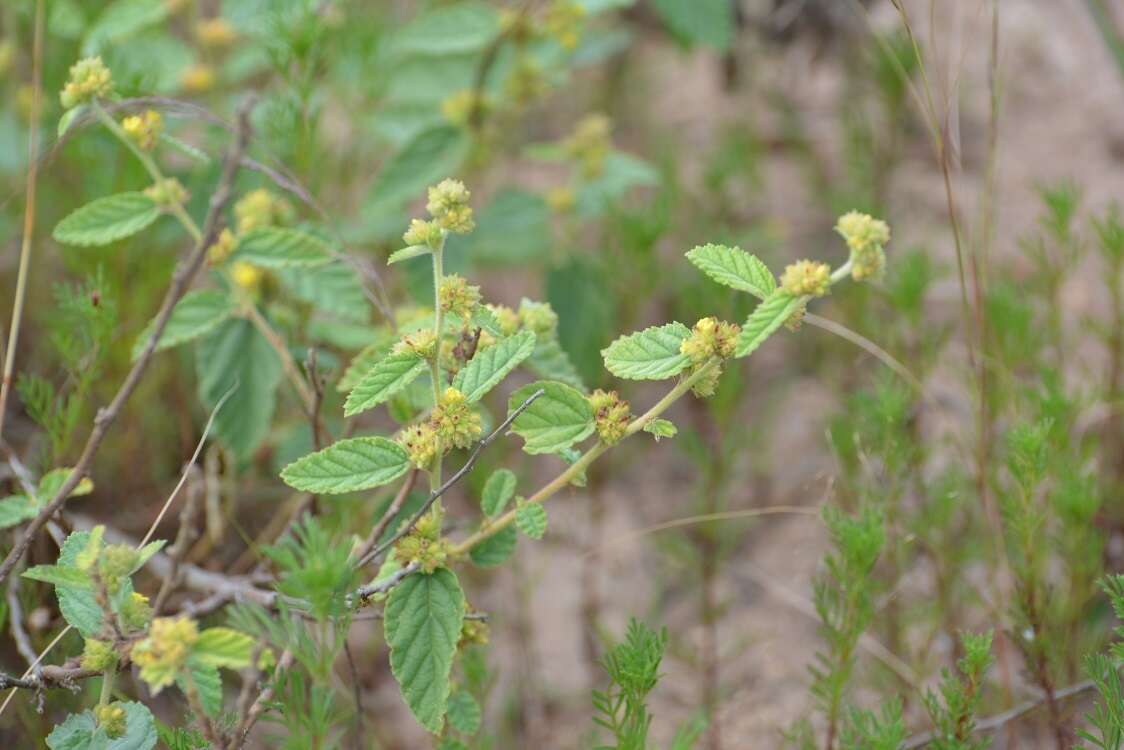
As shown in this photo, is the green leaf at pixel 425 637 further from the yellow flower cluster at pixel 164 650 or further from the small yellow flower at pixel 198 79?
the small yellow flower at pixel 198 79

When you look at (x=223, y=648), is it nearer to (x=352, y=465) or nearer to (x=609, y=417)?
(x=352, y=465)

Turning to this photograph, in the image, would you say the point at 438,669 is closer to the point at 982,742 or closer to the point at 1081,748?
the point at 982,742

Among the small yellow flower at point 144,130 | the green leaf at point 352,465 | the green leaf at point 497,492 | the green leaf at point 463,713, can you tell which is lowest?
the green leaf at point 463,713

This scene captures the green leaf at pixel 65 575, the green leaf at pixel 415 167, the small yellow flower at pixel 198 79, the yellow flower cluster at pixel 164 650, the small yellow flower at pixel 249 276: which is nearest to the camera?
the yellow flower cluster at pixel 164 650

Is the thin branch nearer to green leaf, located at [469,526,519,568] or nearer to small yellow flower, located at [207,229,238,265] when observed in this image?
green leaf, located at [469,526,519,568]

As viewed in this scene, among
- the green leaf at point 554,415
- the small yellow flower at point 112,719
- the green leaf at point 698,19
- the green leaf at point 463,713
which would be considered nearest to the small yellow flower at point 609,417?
the green leaf at point 554,415

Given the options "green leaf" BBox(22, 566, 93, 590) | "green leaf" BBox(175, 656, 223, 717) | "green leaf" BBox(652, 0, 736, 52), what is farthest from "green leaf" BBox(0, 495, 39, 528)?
"green leaf" BBox(652, 0, 736, 52)

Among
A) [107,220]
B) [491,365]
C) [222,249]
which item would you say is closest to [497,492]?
[491,365]
